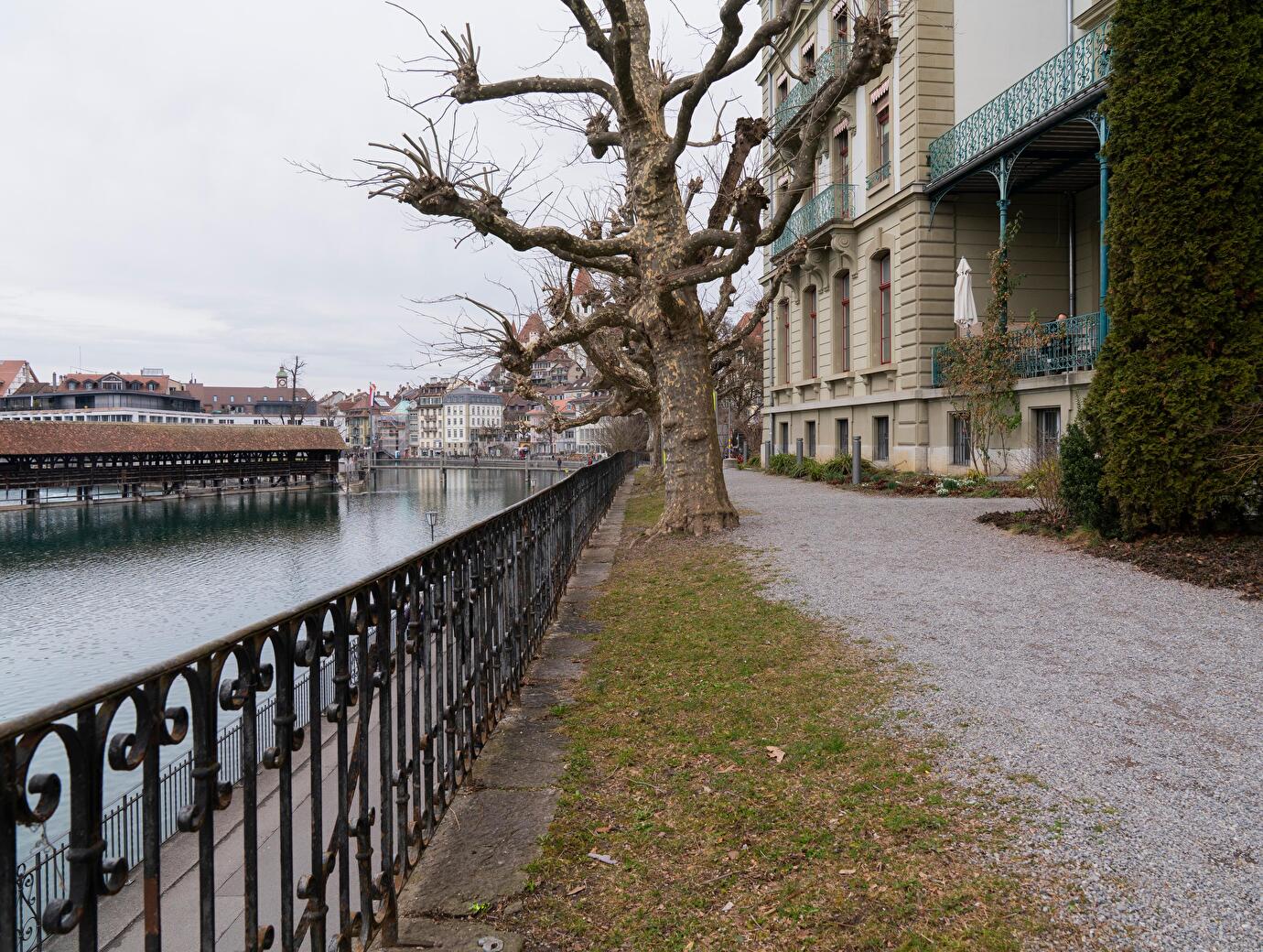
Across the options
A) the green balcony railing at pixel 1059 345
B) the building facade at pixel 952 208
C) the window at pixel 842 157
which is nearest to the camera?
the green balcony railing at pixel 1059 345

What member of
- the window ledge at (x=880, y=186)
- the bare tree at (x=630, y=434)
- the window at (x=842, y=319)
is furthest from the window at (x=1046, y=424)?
the bare tree at (x=630, y=434)

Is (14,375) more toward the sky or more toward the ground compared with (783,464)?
more toward the sky

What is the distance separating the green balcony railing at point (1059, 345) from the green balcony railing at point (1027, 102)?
Result: 13.2ft

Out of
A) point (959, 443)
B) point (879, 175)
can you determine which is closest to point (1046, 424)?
point (959, 443)

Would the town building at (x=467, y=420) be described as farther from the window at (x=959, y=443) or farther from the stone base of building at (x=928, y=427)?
the window at (x=959, y=443)

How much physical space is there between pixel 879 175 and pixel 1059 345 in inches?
319

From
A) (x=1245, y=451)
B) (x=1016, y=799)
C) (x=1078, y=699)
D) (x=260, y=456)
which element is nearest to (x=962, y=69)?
(x=1245, y=451)

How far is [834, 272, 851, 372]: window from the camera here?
24.5 meters

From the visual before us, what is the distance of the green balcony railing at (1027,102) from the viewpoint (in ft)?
48.7

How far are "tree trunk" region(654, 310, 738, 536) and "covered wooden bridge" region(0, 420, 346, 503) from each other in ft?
177

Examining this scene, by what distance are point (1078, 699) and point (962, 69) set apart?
63.5 feet

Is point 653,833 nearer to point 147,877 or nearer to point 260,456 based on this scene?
point 147,877

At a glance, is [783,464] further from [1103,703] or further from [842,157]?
[1103,703]

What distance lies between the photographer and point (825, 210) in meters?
24.3
